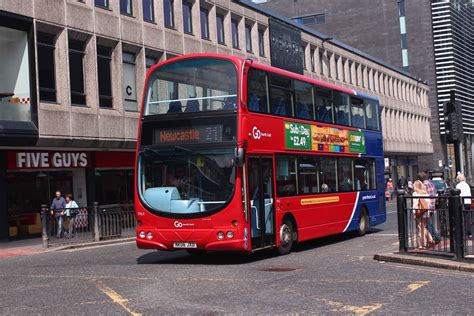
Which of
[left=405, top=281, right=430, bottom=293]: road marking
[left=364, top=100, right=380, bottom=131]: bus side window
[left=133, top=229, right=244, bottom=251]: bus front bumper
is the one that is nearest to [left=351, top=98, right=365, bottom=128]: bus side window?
[left=364, top=100, right=380, bottom=131]: bus side window

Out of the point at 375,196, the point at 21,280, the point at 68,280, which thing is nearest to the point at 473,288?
the point at 68,280

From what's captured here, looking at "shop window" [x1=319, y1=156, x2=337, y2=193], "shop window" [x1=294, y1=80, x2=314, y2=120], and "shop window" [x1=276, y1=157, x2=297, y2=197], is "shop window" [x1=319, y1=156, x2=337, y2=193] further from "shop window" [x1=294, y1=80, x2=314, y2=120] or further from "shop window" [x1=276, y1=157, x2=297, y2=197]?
"shop window" [x1=276, y1=157, x2=297, y2=197]

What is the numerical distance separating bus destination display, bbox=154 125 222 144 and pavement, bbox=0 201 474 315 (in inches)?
99.9

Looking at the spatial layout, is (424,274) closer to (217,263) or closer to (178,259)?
(217,263)

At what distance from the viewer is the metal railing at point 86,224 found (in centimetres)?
1994

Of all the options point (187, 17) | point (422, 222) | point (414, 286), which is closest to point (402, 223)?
point (422, 222)

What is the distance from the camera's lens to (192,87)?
13.3 meters


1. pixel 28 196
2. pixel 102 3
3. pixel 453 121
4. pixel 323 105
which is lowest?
pixel 28 196

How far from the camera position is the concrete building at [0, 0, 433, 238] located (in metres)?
23.4

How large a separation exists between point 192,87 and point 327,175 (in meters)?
4.91

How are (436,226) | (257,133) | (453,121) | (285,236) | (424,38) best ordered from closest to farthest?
(453,121) < (436,226) < (257,133) < (285,236) < (424,38)

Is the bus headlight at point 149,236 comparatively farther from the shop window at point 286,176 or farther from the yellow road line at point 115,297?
the shop window at point 286,176

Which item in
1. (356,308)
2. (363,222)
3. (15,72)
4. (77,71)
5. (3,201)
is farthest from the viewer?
(77,71)

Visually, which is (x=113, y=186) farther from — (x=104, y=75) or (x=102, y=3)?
(x=102, y=3)
